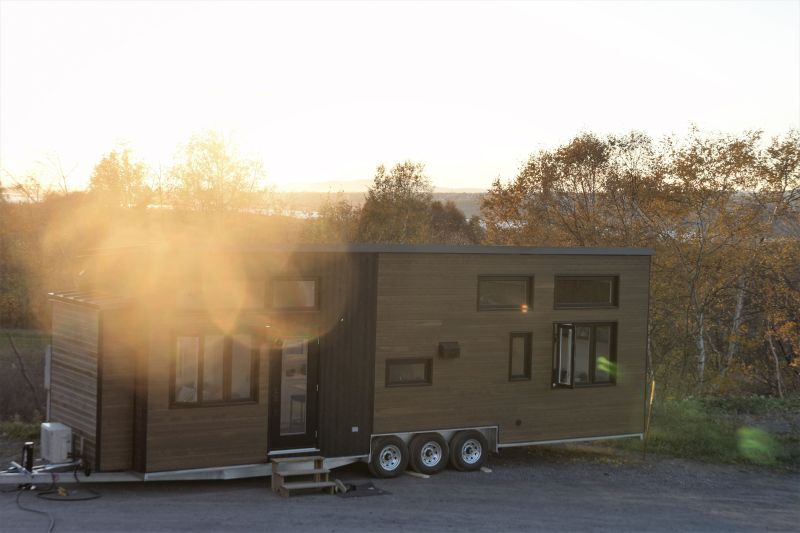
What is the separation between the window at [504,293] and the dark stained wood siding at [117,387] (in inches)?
223

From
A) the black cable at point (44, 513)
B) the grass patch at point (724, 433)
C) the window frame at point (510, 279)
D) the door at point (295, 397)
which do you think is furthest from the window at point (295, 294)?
the grass patch at point (724, 433)

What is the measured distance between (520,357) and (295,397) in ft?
13.5

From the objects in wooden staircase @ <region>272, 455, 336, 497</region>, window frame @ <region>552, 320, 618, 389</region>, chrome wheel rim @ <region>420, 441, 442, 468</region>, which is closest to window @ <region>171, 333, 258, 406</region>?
wooden staircase @ <region>272, 455, 336, 497</region>

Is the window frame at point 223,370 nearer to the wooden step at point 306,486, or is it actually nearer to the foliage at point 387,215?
the wooden step at point 306,486

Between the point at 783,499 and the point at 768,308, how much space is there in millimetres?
18112

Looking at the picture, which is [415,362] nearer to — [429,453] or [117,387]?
[429,453]

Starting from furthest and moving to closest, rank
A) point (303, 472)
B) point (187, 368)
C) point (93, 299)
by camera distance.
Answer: point (303, 472) < point (93, 299) < point (187, 368)

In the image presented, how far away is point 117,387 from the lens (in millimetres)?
12352

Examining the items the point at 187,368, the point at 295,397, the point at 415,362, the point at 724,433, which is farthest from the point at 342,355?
the point at 724,433

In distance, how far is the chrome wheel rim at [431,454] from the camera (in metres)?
14.4

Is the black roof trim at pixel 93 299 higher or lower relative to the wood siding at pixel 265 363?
higher

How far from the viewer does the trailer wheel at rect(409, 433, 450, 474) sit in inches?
562

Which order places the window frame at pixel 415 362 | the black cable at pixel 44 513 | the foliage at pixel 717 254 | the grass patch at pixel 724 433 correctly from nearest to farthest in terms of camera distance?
the black cable at pixel 44 513 < the window frame at pixel 415 362 < the grass patch at pixel 724 433 < the foliage at pixel 717 254

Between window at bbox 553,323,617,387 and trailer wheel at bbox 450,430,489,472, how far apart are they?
1.73 meters
